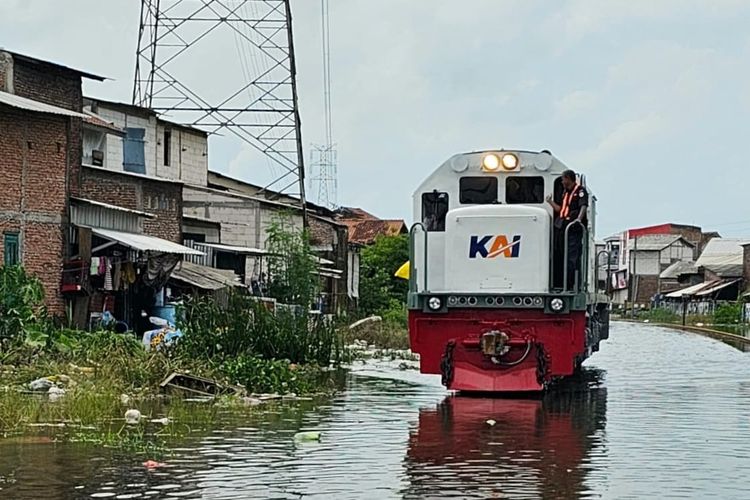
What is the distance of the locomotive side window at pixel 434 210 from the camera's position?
20594mm

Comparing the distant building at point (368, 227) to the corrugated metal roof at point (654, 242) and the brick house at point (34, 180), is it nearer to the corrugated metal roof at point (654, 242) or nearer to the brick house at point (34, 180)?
the corrugated metal roof at point (654, 242)

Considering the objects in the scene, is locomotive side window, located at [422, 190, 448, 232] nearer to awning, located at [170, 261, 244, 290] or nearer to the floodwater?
the floodwater

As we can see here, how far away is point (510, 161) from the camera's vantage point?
66.5ft

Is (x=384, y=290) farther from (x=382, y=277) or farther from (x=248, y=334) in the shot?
(x=248, y=334)

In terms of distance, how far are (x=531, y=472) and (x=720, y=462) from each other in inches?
82.6

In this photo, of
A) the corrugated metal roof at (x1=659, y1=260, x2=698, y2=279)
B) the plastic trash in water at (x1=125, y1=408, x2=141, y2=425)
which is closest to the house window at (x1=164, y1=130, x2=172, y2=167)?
the plastic trash in water at (x1=125, y1=408, x2=141, y2=425)

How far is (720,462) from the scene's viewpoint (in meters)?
12.8

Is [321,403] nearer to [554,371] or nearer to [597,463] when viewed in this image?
[554,371]

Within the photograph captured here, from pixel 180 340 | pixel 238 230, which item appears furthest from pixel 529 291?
pixel 238 230

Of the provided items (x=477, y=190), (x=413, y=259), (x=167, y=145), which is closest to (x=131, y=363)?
(x=413, y=259)

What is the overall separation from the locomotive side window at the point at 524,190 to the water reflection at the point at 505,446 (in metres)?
3.04

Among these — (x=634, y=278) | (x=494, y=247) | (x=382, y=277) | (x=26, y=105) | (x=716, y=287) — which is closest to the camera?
(x=494, y=247)

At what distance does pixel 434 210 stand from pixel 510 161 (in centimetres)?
142

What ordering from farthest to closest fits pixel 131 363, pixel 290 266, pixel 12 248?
pixel 290 266 < pixel 12 248 < pixel 131 363
